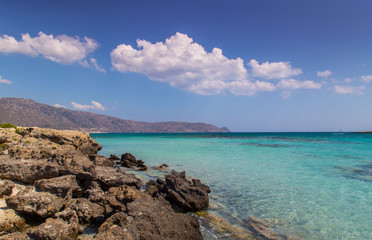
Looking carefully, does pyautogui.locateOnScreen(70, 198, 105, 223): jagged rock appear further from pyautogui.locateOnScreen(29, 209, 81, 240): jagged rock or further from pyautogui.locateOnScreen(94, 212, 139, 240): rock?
pyautogui.locateOnScreen(94, 212, 139, 240): rock

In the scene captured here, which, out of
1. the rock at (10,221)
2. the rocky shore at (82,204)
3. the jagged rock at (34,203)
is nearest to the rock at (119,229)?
the rocky shore at (82,204)

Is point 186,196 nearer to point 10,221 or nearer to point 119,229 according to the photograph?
point 119,229

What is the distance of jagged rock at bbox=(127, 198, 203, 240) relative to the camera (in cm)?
547

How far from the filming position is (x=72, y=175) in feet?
27.2

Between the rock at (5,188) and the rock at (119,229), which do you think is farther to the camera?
the rock at (5,188)

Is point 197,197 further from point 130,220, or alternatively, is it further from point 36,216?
point 36,216

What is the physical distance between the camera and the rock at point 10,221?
5.54 metres

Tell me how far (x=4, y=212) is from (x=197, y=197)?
632cm

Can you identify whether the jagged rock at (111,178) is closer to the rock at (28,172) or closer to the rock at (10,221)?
the rock at (28,172)

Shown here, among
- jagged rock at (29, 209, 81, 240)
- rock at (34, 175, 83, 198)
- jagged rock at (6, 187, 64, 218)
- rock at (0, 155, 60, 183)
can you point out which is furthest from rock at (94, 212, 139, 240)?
rock at (0, 155, 60, 183)

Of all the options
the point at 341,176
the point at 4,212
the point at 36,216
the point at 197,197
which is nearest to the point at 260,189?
the point at 197,197

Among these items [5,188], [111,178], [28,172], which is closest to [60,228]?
[5,188]

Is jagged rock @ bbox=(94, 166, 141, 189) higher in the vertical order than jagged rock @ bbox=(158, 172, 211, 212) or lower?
higher

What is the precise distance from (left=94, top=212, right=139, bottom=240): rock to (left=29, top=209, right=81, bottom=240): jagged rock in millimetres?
1055
